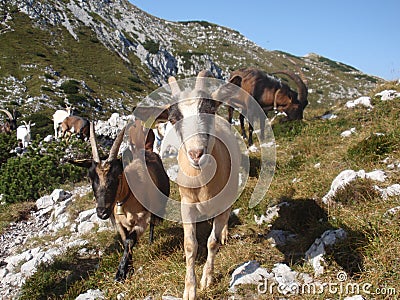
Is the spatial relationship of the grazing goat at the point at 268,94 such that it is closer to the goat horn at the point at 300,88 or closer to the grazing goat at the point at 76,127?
the goat horn at the point at 300,88

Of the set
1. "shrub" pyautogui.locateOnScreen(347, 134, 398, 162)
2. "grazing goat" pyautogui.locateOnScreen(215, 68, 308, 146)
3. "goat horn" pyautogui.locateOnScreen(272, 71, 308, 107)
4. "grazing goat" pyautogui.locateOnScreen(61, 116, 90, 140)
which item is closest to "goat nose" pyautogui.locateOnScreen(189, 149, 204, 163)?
"shrub" pyautogui.locateOnScreen(347, 134, 398, 162)

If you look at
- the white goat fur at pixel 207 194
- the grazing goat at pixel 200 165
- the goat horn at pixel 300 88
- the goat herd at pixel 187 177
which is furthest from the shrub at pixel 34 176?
the white goat fur at pixel 207 194

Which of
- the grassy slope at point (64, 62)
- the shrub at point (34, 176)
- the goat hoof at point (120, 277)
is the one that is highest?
the grassy slope at point (64, 62)

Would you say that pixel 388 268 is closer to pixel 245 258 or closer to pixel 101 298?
pixel 245 258

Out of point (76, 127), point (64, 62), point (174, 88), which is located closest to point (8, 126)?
point (76, 127)

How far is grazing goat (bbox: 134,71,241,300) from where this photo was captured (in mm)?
3574

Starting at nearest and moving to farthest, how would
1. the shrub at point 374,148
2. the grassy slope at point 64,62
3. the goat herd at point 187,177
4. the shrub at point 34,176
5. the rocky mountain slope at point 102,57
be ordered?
the goat herd at point 187,177, the shrub at point 374,148, the shrub at point 34,176, the rocky mountain slope at point 102,57, the grassy slope at point 64,62

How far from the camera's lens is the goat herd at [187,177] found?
371 centimetres

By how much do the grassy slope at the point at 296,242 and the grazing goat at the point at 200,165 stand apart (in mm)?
555

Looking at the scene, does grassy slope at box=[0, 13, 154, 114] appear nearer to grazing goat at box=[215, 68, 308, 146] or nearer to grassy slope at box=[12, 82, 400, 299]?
grazing goat at box=[215, 68, 308, 146]

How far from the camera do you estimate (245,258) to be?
4.71m

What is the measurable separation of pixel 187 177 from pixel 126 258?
84.5 inches

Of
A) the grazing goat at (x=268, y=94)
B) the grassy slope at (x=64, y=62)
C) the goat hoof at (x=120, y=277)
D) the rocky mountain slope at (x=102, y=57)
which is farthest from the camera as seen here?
the grassy slope at (x=64, y=62)

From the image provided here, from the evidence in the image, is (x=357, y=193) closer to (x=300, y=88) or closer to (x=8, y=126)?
(x=300, y=88)
